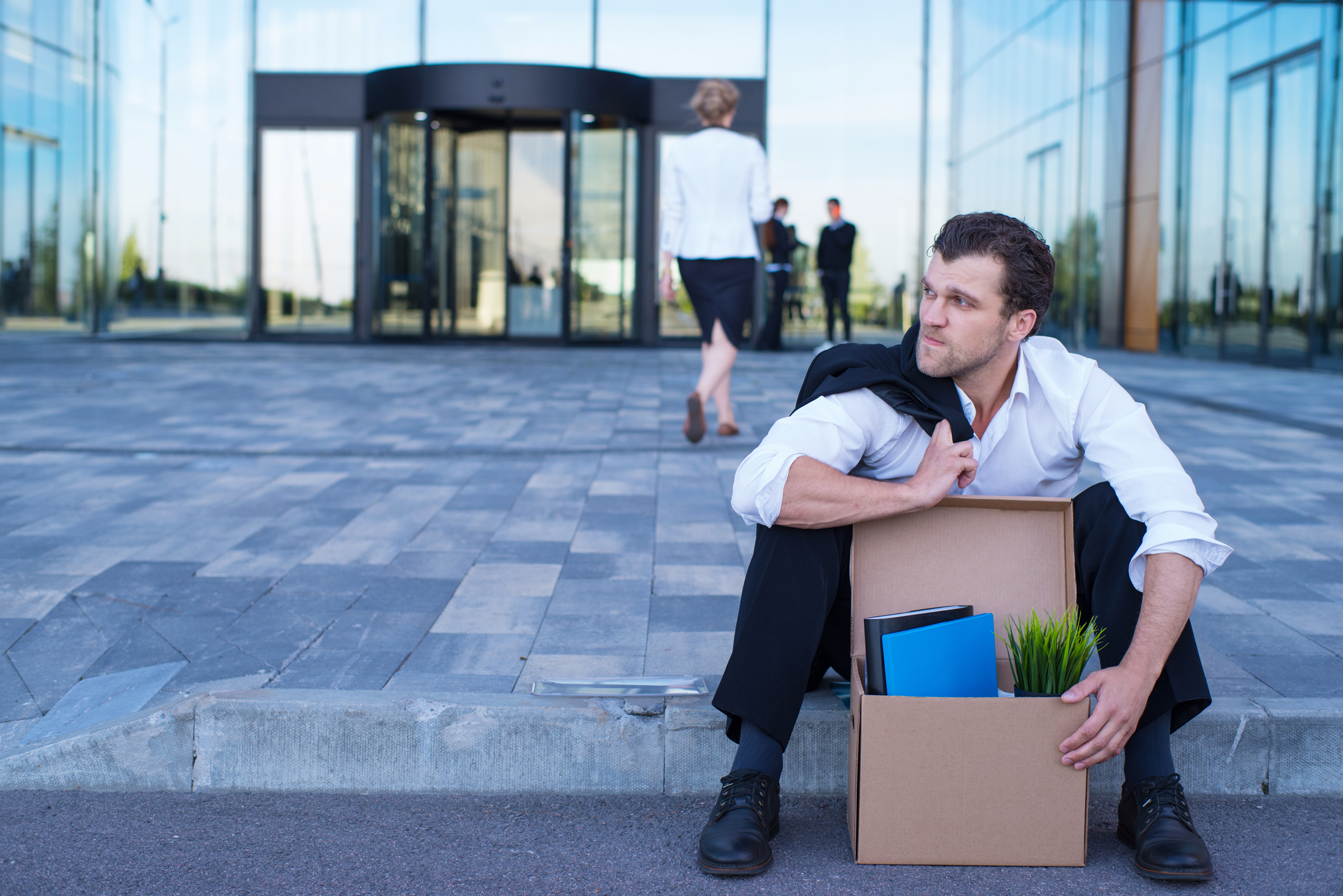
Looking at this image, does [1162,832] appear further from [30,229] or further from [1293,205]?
[30,229]

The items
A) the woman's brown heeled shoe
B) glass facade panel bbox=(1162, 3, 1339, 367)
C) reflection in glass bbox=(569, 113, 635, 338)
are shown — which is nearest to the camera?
the woman's brown heeled shoe

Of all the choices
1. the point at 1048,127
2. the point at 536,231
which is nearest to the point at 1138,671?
the point at 536,231

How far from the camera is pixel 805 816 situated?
7.65 ft

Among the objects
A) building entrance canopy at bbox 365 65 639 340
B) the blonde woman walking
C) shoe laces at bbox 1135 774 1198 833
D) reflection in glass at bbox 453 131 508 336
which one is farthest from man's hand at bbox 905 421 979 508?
Result: reflection in glass at bbox 453 131 508 336

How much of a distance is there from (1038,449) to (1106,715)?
598 mm

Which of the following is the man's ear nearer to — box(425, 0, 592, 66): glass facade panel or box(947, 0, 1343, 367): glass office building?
box(947, 0, 1343, 367): glass office building

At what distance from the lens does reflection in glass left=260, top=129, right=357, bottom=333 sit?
1553 centimetres

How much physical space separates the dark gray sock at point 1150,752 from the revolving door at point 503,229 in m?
13.8

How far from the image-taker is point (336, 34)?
51.0 ft

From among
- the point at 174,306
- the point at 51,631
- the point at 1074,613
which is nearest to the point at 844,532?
the point at 1074,613

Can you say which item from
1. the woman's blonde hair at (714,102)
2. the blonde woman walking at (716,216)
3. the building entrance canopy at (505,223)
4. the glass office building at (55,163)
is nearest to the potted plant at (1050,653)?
the blonde woman walking at (716,216)

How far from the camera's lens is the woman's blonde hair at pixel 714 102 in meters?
6.37

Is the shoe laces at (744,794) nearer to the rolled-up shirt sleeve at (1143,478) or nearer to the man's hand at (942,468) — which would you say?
the man's hand at (942,468)

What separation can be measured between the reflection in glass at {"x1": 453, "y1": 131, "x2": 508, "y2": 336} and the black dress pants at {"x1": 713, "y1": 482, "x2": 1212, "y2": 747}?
14.0 metres
